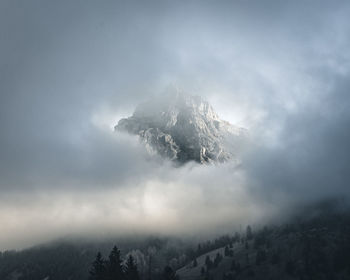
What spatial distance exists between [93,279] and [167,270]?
22019 mm

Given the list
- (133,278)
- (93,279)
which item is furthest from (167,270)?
(93,279)

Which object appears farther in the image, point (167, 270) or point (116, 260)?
point (167, 270)

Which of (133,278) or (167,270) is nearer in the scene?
(133,278)

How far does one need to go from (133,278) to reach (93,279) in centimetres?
1283

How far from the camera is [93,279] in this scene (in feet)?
383

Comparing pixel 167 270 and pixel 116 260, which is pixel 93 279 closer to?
pixel 116 260

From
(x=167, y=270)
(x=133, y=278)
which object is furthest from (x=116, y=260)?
(x=167, y=270)

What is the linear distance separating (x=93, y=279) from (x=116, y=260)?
38.1ft

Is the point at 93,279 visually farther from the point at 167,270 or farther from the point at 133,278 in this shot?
the point at 167,270

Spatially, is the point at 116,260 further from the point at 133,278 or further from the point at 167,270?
the point at 167,270

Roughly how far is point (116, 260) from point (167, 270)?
58.6 feet

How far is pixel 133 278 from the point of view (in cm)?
11275

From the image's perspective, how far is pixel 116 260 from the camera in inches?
4385
